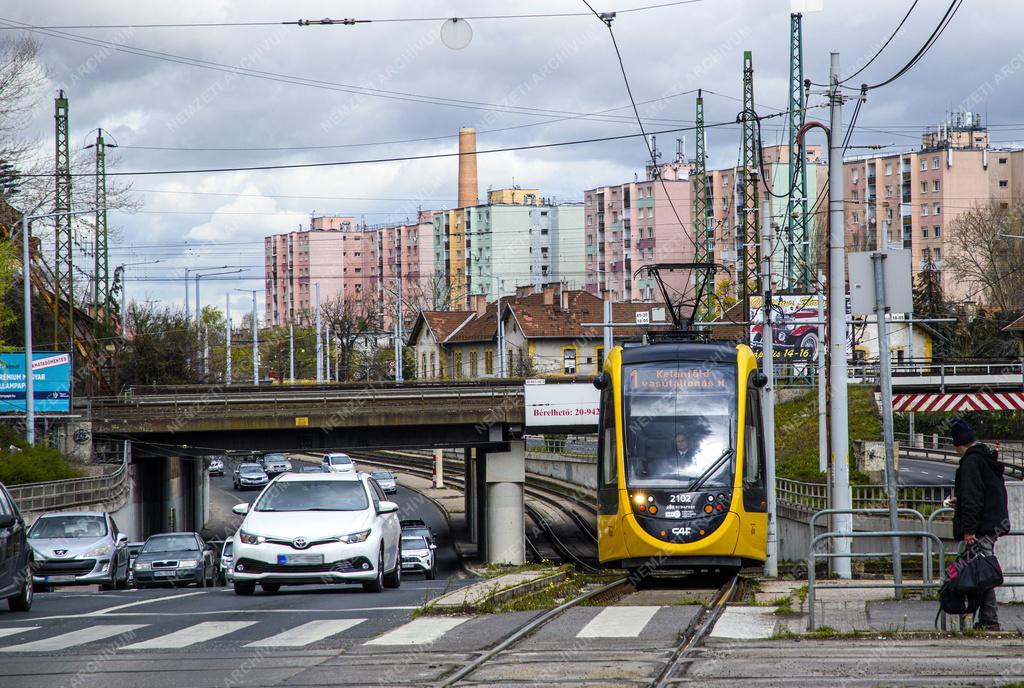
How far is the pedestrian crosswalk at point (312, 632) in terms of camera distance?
37.0 feet

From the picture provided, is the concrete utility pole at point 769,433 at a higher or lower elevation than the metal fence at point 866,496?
higher

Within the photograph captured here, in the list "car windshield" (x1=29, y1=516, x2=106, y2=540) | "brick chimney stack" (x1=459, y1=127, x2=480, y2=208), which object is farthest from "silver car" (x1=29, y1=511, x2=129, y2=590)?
"brick chimney stack" (x1=459, y1=127, x2=480, y2=208)

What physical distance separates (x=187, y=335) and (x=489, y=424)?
28560mm

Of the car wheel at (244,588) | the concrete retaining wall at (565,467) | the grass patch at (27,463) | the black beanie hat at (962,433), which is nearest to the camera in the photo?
the black beanie hat at (962,433)

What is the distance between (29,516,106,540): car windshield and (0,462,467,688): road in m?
9.21

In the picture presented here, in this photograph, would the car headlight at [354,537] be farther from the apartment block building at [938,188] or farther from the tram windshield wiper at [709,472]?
the apartment block building at [938,188]

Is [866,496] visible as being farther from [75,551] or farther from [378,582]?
[378,582]

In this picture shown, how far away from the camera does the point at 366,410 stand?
50.8 m

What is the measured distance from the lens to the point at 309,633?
39.7ft

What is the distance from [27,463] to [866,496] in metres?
21.9

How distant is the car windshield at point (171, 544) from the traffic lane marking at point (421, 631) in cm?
2154

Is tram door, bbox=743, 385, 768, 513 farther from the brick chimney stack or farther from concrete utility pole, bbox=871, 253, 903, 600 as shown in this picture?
the brick chimney stack

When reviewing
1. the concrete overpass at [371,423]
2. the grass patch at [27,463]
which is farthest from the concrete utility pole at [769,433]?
the concrete overpass at [371,423]

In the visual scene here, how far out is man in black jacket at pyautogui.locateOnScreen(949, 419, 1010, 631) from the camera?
11.0 m
